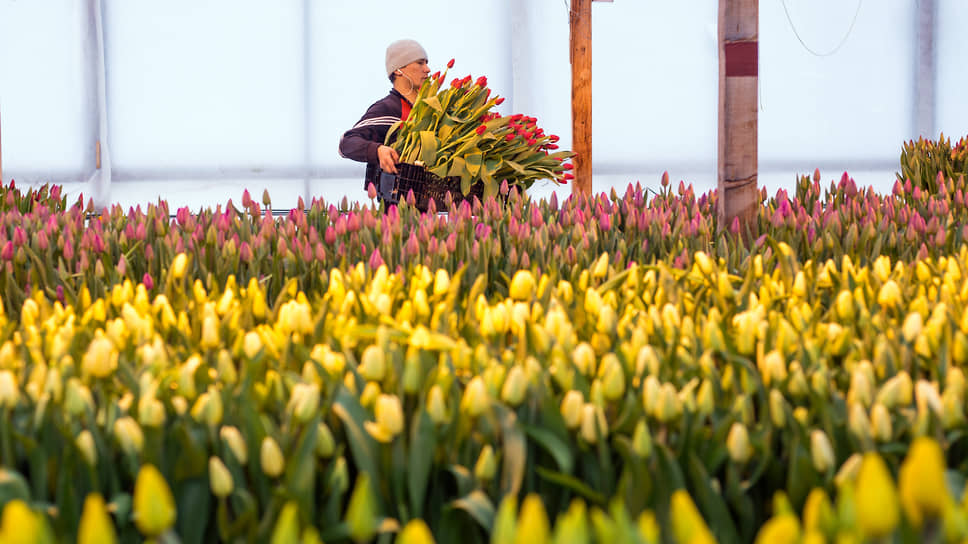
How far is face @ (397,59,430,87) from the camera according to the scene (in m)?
5.93

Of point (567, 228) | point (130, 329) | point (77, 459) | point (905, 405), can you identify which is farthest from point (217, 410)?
point (567, 228)

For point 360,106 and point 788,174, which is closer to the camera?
point 360,106

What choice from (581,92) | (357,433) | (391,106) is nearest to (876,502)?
(357,433)

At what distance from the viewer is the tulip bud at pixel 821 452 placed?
1094 millimetres

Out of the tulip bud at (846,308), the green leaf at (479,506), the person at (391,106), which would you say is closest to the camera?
the green leaf at (479,506)

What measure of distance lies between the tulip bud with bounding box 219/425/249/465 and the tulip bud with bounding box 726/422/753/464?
0.61m

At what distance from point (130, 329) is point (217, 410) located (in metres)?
0.54

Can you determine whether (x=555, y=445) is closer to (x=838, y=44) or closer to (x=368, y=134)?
(x=368, y=134)

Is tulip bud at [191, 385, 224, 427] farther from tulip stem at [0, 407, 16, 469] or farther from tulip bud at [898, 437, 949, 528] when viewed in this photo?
tulip bud at [898, 437, 949, 528]

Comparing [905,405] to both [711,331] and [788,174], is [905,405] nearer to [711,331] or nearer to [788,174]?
[711,331]

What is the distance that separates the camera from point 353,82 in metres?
13.4

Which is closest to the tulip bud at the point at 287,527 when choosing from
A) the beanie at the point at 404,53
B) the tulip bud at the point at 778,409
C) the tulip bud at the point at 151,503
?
the tulip bud at the point at 151,503

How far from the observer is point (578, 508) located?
2.67ft

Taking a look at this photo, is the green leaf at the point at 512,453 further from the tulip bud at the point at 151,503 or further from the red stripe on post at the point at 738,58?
the red stripe on post at the point at 738,58
